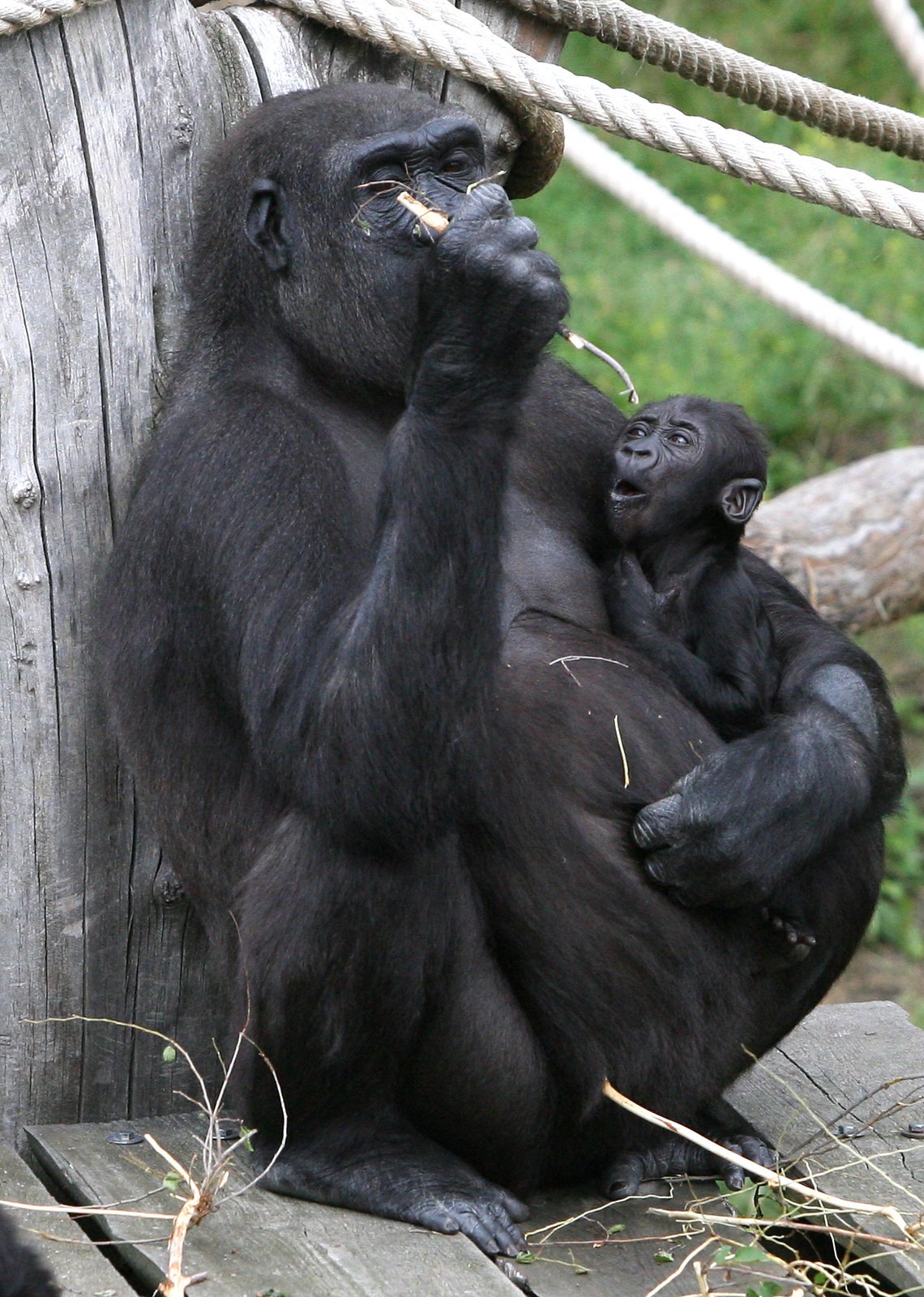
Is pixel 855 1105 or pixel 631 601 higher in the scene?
pixel 631 601

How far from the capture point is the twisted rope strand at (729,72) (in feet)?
11.2

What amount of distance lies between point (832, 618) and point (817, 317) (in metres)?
1.02

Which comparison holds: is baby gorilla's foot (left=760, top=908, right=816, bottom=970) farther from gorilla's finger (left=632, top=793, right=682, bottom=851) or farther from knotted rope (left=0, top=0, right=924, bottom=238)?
knotted rope (left=0, top=0, right=924, bottom=238)

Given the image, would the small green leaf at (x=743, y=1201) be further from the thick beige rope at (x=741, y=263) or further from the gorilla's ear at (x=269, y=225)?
the thick beige rope at (x=741, y=263)

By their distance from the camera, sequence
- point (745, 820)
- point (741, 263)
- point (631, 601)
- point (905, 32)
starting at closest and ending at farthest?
point (745, 820), point (631, 601), point (741, 263), point (905, 32)

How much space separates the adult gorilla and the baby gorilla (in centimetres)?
10

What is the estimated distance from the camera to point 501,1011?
289 centimetres

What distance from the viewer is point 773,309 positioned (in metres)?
8.51

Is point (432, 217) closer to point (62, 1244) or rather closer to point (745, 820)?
point (745, 820)

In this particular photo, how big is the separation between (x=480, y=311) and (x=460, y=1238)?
1.49 meters

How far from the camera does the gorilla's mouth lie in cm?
333

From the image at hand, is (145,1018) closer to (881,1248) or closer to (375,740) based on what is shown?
(375,740)

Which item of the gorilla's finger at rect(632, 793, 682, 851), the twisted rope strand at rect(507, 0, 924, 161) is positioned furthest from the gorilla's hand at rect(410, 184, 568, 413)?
A: the twisted rope strand at rect(507, 0, 924, 161)

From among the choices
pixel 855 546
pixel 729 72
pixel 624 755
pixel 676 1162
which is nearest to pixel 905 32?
pixel 855 546
